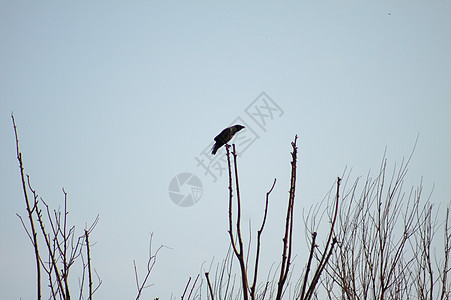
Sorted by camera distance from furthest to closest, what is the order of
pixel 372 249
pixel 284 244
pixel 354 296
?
pixel 372 249 → pixel 354 296 → pixel 284 244

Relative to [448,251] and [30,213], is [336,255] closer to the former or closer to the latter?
[448,251]

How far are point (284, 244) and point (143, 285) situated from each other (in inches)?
45.9

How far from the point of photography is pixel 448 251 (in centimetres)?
414

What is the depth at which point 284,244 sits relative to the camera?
120cm

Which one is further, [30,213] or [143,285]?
[143,285]

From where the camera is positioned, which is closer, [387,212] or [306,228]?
[387,212]

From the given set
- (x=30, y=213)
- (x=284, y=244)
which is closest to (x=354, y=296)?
(x=284, y=244)

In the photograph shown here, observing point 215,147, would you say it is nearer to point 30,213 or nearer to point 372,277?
point 372,277

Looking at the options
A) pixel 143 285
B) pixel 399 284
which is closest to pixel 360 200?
pixel 399 284

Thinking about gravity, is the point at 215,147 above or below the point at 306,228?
above

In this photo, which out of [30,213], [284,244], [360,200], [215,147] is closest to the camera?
[284,244]

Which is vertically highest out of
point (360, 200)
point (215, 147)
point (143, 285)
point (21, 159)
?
point (215, 147)

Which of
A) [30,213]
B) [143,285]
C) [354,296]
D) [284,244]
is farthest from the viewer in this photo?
[354,296]

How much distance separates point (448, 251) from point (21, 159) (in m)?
4.12
